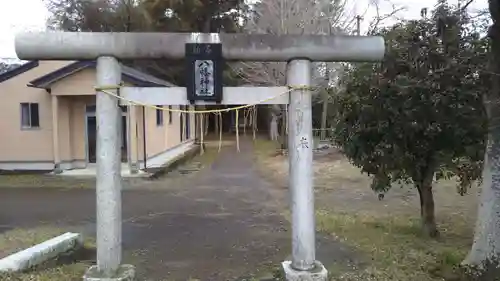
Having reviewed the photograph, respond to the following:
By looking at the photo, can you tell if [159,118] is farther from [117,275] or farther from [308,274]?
[308,274]

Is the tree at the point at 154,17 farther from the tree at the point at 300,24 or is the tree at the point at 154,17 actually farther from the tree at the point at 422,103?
the tree at the point at 422,103

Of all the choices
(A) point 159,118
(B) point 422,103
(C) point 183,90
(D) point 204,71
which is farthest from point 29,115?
(B) point 422,103

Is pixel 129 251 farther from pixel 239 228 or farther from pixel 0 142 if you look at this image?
pixel 0 142

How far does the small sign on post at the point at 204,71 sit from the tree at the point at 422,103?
330 centimetres

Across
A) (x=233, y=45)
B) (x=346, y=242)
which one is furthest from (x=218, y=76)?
(x=346, y=242)

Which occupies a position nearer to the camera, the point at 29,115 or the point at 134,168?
the point at 134,168

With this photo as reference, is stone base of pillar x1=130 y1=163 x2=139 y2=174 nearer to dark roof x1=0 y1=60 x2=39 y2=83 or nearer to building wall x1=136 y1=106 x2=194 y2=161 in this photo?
building wall x1=136 y1=106 x2=194 y2=161

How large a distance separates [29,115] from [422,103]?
52.1 feet

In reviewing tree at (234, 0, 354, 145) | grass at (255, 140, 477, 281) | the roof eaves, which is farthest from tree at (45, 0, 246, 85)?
grass at (255, 140, 477, 281)

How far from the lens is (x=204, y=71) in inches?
219

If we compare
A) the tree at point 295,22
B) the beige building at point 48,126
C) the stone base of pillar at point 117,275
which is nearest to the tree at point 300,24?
the tree at point 295,22

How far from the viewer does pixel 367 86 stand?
318 inches

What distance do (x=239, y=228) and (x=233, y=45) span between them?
5114 millimetres

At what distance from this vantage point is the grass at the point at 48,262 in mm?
5969
